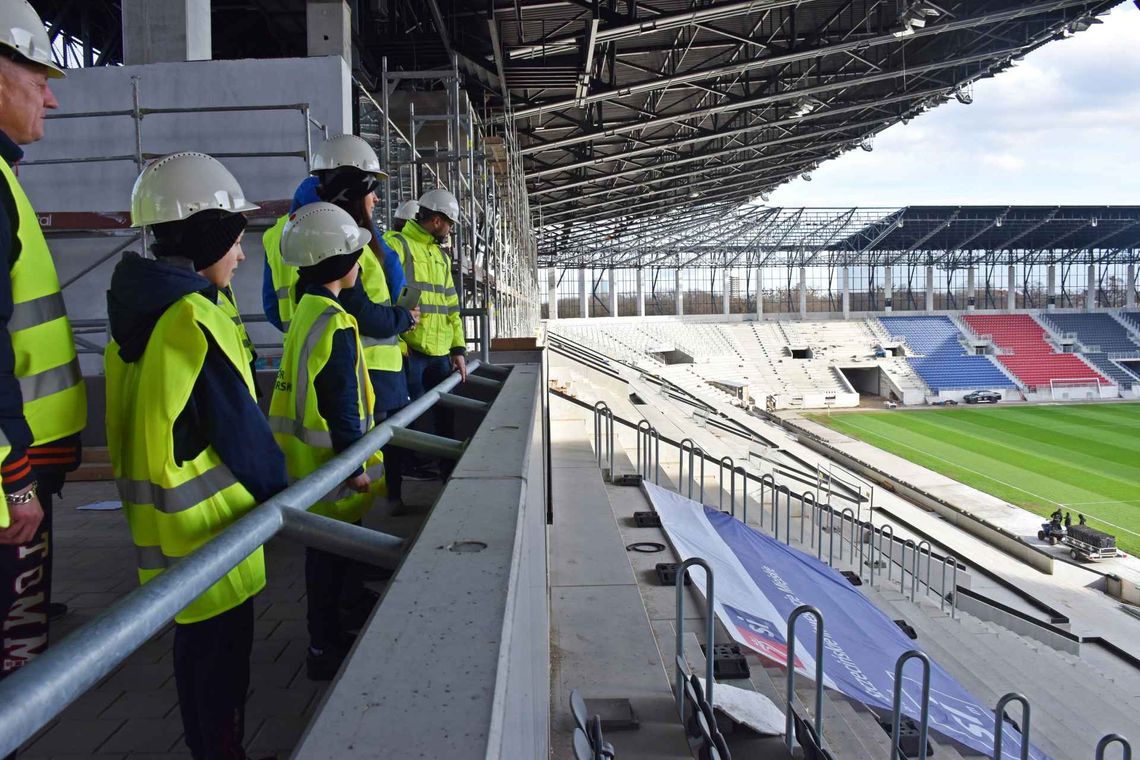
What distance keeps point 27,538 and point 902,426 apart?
41901 millimetres

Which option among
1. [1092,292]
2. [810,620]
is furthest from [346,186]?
[1092,292]

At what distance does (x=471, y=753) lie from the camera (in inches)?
35.6

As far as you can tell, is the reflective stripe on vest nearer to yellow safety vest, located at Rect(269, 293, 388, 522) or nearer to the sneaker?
yellow safety vest, located at Rect(269, 293, 388, 522)

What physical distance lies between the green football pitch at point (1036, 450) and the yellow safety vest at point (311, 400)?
2209 cm

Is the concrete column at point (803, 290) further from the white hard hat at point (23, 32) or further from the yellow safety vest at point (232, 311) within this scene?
the white hard hat at point (23, 32)

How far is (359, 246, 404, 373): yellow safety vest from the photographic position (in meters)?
4.17

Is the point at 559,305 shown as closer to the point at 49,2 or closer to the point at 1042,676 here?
the point at 49,2

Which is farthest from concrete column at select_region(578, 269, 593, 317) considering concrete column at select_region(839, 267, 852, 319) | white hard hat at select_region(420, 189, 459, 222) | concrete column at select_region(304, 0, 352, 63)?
white hard hat at select_region(420, 189, 459, 222)

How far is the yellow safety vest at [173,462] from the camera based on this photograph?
2.17 meters

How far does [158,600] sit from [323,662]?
2253mm

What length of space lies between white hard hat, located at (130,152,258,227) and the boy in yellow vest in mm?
751

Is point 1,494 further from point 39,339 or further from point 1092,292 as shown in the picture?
point 1092,292

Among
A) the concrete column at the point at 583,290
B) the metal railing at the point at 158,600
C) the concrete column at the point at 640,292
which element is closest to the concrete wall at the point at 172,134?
the metal railing at the point at 158,600

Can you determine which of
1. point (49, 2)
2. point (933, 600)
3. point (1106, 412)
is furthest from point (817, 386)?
point (49, 2)
